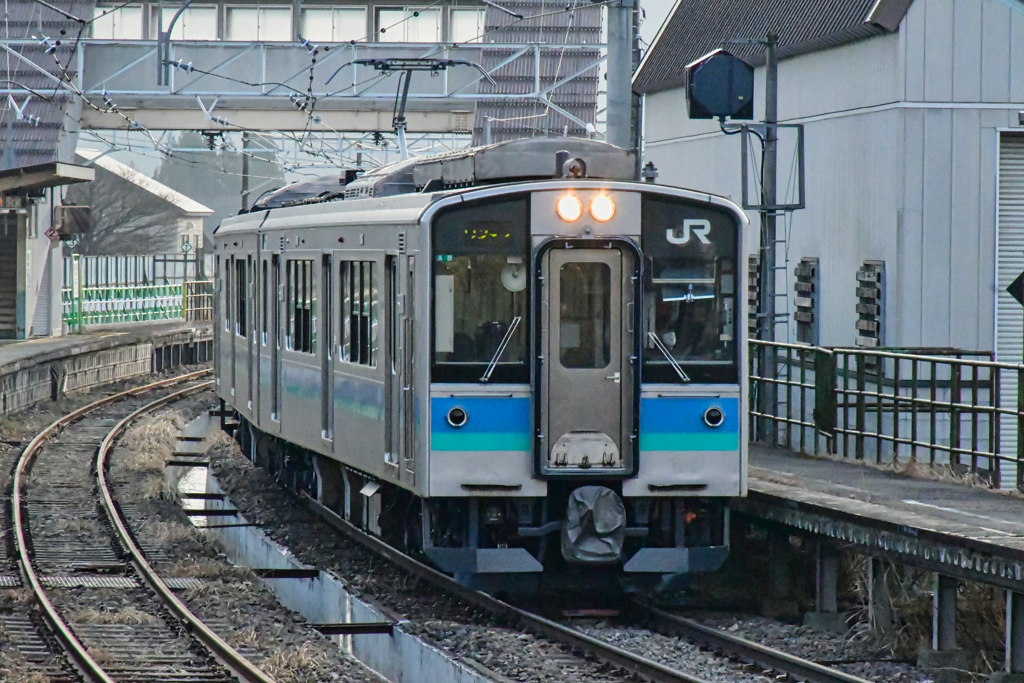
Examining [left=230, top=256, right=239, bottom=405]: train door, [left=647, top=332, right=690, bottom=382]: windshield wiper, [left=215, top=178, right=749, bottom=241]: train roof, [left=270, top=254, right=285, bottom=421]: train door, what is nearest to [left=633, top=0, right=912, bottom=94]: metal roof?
[left=230, top=256, right=239, bottom=405]: train door

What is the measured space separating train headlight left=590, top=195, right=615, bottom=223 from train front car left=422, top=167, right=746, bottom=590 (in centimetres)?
1

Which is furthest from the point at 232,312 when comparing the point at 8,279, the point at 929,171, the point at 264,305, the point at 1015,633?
the point at 8,279

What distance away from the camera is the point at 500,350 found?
9273 millimetres

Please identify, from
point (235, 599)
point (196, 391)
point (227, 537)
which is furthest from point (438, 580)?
point (196, 391)

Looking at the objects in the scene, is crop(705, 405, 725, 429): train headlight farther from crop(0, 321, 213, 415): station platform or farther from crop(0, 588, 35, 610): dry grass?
crop(0, 321, 213, 415): station platform

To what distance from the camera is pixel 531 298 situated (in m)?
9.24

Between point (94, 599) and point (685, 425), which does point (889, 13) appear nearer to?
point (685, 425)

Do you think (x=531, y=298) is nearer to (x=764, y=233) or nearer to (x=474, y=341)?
(x=474, y=341)

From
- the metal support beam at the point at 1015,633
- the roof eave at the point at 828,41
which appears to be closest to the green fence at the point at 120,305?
the roof eave at the point at 828,41

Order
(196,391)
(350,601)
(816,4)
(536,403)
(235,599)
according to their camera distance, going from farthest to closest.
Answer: (196,391), (816,4), (235,599), (350,601), (536,403)

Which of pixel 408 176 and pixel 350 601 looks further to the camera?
pixel 408 176

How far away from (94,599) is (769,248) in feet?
21.6

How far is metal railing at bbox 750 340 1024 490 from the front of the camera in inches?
429

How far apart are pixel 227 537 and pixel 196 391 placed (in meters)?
14.3
